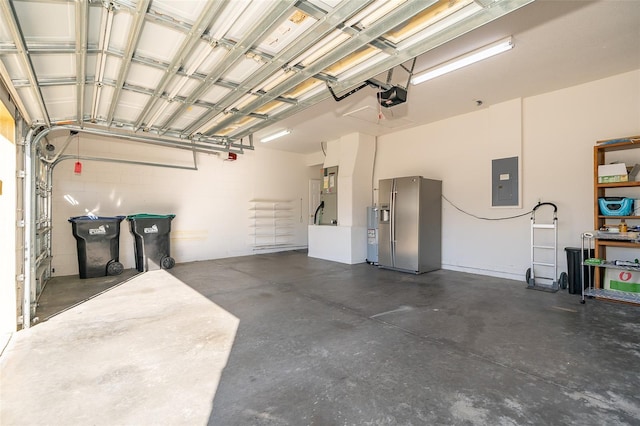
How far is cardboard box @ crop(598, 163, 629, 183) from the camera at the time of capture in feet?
12.6

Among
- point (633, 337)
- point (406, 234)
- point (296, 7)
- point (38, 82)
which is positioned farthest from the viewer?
point (406, 234)

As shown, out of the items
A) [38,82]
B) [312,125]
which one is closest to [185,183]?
[312,125]

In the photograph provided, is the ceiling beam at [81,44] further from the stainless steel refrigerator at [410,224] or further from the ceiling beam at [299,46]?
the stainless steel refrigerator at [410,224]

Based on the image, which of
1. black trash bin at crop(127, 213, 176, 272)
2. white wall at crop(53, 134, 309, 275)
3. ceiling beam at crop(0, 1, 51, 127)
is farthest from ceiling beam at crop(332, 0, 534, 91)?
white wall at crop(53, 134, 309, 275)

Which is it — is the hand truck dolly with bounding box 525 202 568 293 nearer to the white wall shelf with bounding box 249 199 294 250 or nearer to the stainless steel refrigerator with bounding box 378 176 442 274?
the stainless steel refrigerator with bounding box 378 176 442 274

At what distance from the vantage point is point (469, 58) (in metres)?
3.42

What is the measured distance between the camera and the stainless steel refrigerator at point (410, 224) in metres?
5.75

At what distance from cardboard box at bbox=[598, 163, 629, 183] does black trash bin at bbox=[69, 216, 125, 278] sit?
7849mm

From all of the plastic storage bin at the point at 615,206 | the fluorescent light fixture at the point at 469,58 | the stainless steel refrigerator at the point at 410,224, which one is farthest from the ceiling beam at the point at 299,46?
the plastic storage bin at the point at 615,206

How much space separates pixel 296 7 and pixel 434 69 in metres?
2.47

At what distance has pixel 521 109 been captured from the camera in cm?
505

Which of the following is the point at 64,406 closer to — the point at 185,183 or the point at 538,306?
the point at 538,306

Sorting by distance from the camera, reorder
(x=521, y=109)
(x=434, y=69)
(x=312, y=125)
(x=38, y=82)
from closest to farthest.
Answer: (x=38, y=82), (x=434, y=69), (x=521, y=109), (x=312, y=125)

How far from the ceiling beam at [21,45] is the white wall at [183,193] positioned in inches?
137
